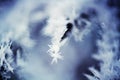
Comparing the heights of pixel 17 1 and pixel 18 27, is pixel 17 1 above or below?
above

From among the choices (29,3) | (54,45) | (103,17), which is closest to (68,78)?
(54,45)

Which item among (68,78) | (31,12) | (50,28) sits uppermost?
(31,12)

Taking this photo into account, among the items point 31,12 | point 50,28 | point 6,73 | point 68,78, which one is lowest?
point 68,78

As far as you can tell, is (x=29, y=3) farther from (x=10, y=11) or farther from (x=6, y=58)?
(x=6, y=58)

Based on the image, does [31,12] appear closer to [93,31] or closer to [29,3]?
[29,3]

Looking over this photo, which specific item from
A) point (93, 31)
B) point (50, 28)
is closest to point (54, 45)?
point (50, 28)

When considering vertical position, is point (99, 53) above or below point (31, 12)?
below

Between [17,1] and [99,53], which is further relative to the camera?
[17,1]

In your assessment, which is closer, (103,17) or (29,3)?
(103,17)
